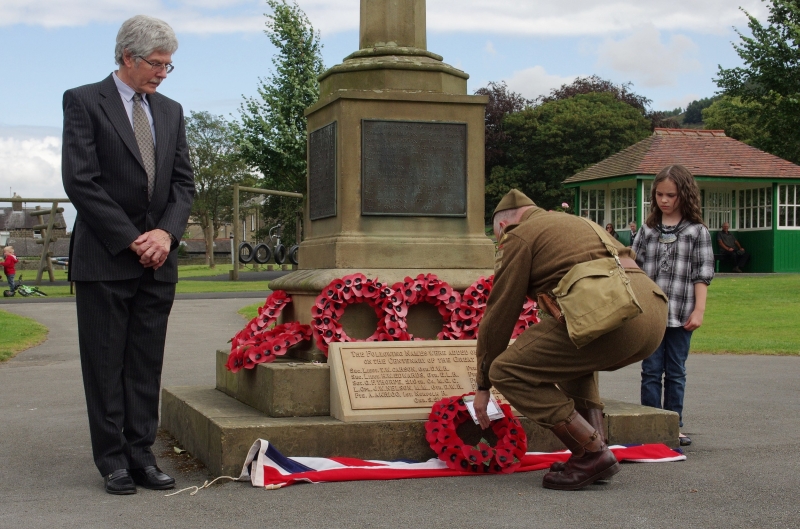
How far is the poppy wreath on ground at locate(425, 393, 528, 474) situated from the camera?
5191 millimetres

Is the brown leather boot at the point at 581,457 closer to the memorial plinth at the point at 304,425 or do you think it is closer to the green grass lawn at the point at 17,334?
the memorial plinth at the point at 304,425

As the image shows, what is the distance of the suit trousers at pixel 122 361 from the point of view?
16.1 feet

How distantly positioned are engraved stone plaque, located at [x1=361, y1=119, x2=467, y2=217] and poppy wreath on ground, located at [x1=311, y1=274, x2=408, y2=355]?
66 centimetres

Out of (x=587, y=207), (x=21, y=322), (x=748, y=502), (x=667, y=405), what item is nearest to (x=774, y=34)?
(x=587, y=207)

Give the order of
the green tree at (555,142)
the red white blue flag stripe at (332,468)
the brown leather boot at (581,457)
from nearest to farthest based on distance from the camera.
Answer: the brown leather boot at (581,457) < the red white blue flag stripe at (332,468) < the green tree at (555,142)

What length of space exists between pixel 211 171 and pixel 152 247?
6957cm

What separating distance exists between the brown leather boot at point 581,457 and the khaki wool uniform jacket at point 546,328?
8 centimetres

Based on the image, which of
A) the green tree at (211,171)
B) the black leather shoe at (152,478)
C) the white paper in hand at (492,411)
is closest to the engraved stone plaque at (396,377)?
the white paper in hand at (492,411)

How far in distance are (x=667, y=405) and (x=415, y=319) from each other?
1723 mm

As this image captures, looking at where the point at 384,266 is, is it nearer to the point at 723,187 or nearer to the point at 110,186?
the point at 110,186

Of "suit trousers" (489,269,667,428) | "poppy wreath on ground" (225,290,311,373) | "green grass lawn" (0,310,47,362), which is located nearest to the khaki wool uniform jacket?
"suit trousers" (489,269,667,428)

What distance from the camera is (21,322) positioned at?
1684 centimetres

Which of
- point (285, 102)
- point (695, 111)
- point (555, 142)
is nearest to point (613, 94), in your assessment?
point (555, 142)

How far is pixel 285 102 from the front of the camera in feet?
101
